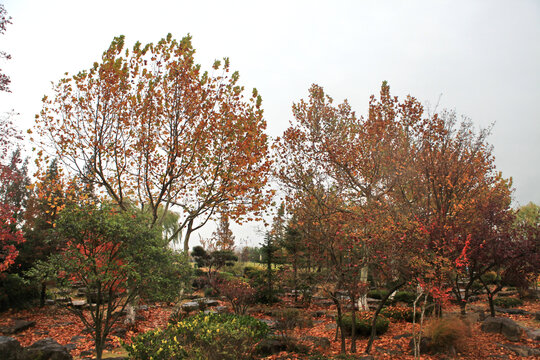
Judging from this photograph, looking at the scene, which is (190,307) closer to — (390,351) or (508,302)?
(390,351)

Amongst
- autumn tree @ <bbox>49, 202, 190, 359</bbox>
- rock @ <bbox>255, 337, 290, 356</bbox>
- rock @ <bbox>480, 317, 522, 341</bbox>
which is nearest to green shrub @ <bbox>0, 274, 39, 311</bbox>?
autumn tree @ <bbox>49, 202, 190, 359</bbox>

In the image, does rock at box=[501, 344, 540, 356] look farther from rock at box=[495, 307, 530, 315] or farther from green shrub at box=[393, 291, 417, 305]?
green shrub at box=[393, 291, 417, 305]

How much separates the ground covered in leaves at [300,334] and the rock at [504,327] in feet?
0.58

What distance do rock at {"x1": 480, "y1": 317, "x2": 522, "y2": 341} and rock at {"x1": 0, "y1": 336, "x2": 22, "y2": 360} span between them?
41.8 ft

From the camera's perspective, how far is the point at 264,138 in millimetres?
12695

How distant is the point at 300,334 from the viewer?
1179cm

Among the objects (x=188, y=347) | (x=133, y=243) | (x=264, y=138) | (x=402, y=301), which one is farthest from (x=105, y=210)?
(x=402, y=301)

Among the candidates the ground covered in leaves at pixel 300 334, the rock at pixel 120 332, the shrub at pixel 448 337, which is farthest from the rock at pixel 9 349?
the shrub at pixel 448 337

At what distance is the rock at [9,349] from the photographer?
685 centimetres

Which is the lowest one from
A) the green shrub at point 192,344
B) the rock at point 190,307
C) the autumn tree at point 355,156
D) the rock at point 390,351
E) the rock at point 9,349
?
the rock at point 190,307

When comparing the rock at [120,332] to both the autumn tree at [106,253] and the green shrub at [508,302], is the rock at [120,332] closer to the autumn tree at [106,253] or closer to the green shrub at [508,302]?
the autumn tree at [106,253]

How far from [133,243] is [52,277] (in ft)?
5.60

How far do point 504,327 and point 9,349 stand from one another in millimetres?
13034

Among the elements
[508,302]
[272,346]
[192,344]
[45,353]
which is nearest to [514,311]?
[508,302]
